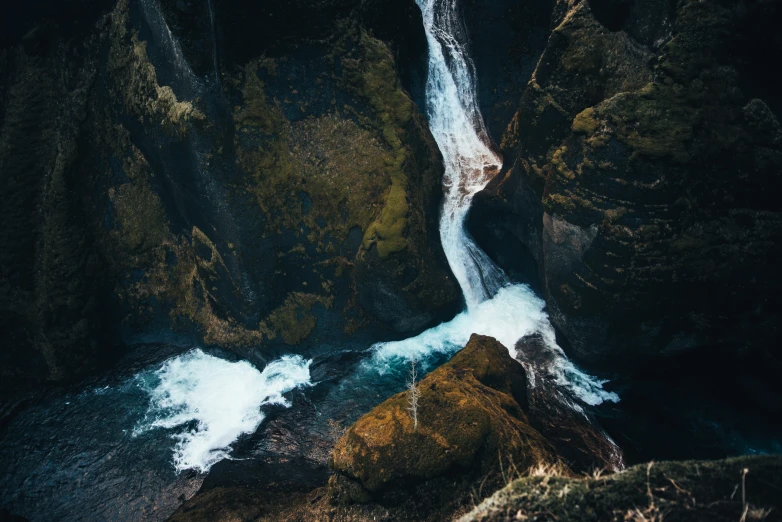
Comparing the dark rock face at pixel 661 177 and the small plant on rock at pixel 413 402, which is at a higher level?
the dark rock face at pixel 661 177

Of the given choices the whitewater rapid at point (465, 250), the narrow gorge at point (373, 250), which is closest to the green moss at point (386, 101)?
the narrow gorge at point (373, 250)

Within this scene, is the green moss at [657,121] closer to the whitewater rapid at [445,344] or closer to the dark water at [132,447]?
the whitewater rapid at [445,344]

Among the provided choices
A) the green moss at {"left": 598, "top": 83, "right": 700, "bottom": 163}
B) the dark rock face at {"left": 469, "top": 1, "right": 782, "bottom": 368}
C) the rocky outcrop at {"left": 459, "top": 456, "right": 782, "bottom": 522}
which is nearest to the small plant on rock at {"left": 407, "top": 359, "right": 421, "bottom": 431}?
the rocky outcrop at {"left": 459, "top": 456, "right": 782, "bottom": 522}

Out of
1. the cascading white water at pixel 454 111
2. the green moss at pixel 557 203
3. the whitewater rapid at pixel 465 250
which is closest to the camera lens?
the green moss at pixel 557 203

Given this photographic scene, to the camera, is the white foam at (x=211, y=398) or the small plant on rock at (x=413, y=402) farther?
the white foam at (x=211, y=398)

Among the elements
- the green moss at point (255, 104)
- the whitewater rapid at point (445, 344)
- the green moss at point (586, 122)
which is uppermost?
the green moss at point (255, 104)

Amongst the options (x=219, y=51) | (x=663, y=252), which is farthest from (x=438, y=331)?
(x=219, y=51)

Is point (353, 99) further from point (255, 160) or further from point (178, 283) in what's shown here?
point (178, 283)

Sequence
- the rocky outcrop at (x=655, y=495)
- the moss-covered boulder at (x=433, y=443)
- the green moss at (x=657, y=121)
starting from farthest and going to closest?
the green moss at (x=657, y=121) → the moss-covered boulder at (x=433, y=443) → the rocky outcrop at (x=655, y=495)

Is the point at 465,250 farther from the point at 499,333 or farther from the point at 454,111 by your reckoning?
the point at 454,111
